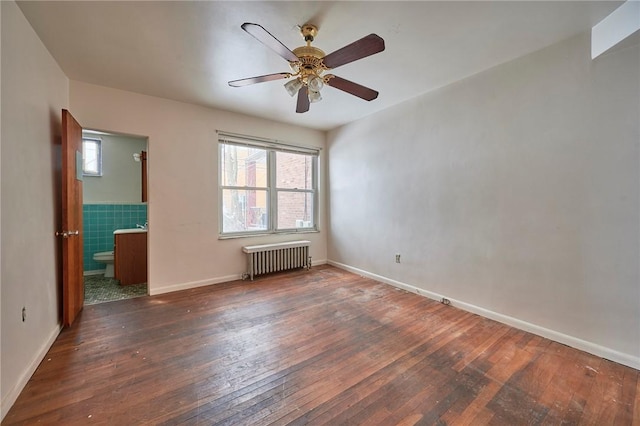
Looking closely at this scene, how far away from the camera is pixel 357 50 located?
68.9 inches

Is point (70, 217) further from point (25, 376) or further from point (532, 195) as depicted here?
point (532, 195)

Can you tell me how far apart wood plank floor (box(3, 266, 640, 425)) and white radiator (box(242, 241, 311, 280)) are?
4.08ft

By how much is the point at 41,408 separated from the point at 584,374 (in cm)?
355

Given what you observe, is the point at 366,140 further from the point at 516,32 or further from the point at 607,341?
the point at 607,341

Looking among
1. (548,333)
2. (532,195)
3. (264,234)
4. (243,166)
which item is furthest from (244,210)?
(548,333)

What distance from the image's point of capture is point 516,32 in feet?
6.97

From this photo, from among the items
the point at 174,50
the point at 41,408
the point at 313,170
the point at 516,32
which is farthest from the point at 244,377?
the point at 313,170

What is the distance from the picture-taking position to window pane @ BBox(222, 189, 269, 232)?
4.12 metres

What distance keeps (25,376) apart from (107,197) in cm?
370

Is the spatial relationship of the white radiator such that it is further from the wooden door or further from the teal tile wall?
the teal tile wall

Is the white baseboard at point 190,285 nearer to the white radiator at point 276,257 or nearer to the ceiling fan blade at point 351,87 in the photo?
the white radiator at point 276,257

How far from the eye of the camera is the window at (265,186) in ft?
Result: 13.5

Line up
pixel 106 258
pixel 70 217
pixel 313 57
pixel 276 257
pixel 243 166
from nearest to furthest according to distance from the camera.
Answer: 1. pixel 313 57
2. pixel 70 217
3. pixel 106 258
4. pixel 243 166
5. pixel 276 257

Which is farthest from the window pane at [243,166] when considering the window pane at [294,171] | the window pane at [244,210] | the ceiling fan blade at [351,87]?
the ceiling fan blade at [351,87]
